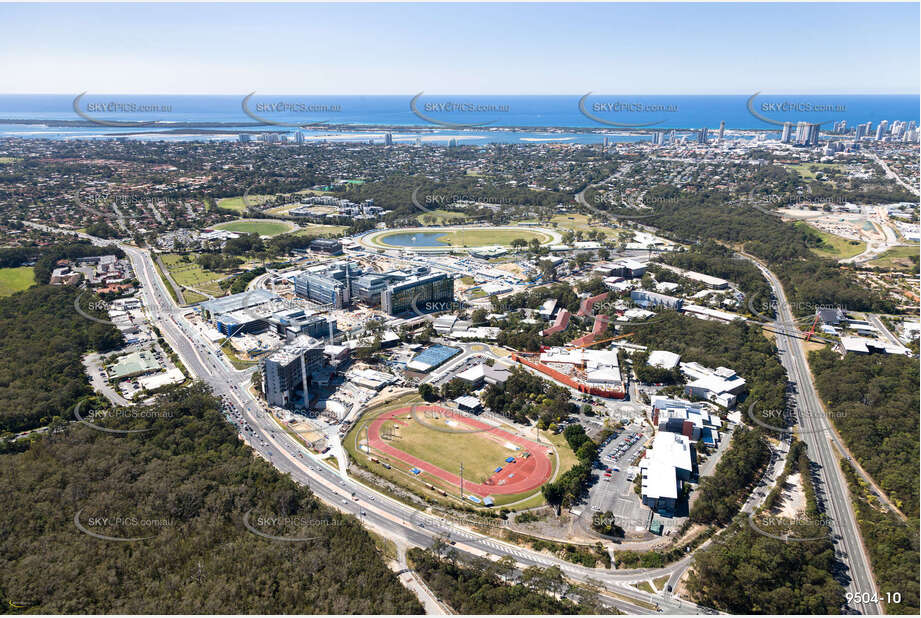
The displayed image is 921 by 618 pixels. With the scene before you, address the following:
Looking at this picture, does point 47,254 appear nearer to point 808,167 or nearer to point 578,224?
point 578,224

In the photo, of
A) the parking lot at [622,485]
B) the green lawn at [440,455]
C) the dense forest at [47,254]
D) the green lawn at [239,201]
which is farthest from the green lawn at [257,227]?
the parking lot at [622,485]

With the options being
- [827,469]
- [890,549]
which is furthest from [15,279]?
[890,549]

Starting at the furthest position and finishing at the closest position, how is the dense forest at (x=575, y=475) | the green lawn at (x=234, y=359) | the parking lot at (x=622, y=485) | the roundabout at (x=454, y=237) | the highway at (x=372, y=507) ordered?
the roundabout at (x=454, y=237) → the green lawn at (x=234, y=359) → the dense forest at (x=575, y=475) → the parking lot at (x=622, y=485) → the highway at (x=372, y=507)

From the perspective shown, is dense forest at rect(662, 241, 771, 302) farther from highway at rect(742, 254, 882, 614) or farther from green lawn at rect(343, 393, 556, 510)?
green lawn at rect(343, 393, 556, 510)

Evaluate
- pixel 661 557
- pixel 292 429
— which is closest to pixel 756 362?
pixel 661 557

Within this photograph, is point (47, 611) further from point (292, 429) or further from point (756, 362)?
point (756, 362)

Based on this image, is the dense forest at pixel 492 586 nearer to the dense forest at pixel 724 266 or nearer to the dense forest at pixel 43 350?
the dense forest at pixel 43 350
